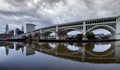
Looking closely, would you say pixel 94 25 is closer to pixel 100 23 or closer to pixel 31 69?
pixel 100 23

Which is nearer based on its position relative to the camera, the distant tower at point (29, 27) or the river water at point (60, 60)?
the river water at point (60, 60)

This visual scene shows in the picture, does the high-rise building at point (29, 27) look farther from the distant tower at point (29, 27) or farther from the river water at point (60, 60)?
the river water at point (60, 60)

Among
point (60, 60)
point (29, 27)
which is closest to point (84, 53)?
point (60, 60)

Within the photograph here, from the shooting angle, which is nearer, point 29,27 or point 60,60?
point 60,60

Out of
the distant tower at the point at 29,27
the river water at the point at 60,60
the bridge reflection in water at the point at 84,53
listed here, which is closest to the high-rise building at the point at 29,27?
the distant tower at the point at 29,27

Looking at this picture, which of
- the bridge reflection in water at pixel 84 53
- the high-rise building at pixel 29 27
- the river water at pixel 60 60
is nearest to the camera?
the river water at pixel 60 60

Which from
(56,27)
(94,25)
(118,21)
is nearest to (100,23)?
(94,25)

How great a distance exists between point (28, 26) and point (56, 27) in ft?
289

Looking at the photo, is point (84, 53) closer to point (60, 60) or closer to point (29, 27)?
point (60, 60)

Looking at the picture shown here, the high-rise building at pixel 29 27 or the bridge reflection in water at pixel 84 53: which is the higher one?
the high-rise building at pixel 29 27

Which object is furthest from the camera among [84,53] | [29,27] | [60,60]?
[29,27]

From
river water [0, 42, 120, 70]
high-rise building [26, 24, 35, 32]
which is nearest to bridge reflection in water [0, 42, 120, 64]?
river water [0, 42, 120, 70]

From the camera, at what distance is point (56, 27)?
7956cm

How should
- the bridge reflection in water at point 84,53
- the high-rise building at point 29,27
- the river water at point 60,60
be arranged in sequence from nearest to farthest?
1. the river water at point 60,60
2. the bridge reflection in water at point 84,53
3. the high-rise building at point 29,27
